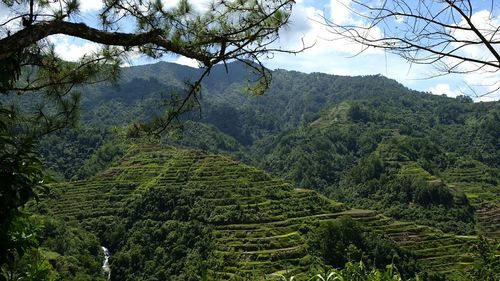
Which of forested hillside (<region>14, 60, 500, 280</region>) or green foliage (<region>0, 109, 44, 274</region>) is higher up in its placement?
green foliage (<region>0, 109, 44, 274</region>)

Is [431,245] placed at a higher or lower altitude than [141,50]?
lower

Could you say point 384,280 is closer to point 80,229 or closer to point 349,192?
point 80,229

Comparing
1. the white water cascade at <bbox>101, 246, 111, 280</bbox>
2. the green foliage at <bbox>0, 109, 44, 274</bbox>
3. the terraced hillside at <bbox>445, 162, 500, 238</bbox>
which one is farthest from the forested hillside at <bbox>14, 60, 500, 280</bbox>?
the green foliage at <bbox>0, 109, 44, 274</bbox>

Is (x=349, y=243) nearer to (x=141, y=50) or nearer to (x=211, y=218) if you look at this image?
(x=211, y=218)

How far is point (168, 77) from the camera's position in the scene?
7397 inches

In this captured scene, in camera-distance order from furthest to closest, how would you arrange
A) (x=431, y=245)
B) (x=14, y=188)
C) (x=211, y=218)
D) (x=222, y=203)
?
(x=222, y=203) → (x=211, y=218) → (x=431, y=245) → (x=14, y=188)

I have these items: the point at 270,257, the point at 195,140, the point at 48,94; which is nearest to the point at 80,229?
the point at 270,257

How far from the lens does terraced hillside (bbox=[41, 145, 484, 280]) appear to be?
37719 millimetres

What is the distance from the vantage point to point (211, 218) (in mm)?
46000

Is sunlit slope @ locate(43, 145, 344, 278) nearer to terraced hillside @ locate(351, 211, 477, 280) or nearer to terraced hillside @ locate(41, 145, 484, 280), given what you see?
terraced hillside @ locate(41, 145, 484, 280)

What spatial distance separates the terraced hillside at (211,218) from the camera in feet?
124

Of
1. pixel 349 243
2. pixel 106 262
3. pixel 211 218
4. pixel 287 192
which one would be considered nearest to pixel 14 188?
pixel 349 243

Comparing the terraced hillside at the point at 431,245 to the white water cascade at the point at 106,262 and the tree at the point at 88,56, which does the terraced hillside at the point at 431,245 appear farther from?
the tree at the point at 88,56

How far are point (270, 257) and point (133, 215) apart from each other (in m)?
18.8
